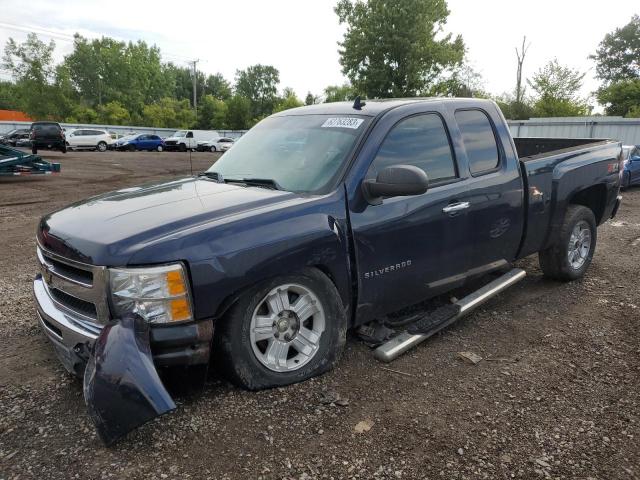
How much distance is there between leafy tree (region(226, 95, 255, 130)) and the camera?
212 ft

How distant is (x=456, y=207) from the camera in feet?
12.3

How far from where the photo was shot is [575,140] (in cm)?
589

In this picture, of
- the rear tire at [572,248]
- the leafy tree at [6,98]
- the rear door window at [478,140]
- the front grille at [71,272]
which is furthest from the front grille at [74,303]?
the leafy tree at [6,98]

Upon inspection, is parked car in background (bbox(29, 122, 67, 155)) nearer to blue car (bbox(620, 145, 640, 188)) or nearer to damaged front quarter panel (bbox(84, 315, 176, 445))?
blue car (bbox(620, 145, 640, 188))

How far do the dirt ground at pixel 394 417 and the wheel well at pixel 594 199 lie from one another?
1566mm

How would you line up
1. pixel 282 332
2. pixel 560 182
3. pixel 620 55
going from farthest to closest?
1. pixel 620 55
2. pixel 560 182
3. pixel 282 332

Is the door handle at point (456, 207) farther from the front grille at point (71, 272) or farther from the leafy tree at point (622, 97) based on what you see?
the leafy tree at point (622, 97)

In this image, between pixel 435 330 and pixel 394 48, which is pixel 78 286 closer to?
pixel 435 330

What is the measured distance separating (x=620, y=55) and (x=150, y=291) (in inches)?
2841

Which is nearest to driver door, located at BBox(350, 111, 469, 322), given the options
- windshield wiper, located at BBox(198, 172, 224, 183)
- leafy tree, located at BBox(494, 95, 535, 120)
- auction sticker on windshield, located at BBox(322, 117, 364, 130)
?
auction sticker on windshield, located at BBox(322, 117, 364, 130)

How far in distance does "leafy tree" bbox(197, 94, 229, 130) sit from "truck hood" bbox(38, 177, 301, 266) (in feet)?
213

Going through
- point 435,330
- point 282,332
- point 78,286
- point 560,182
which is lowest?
point 435,330

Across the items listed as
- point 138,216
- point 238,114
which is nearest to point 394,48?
point 138,216

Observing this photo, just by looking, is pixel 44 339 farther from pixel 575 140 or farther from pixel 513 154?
pixel 575 140
